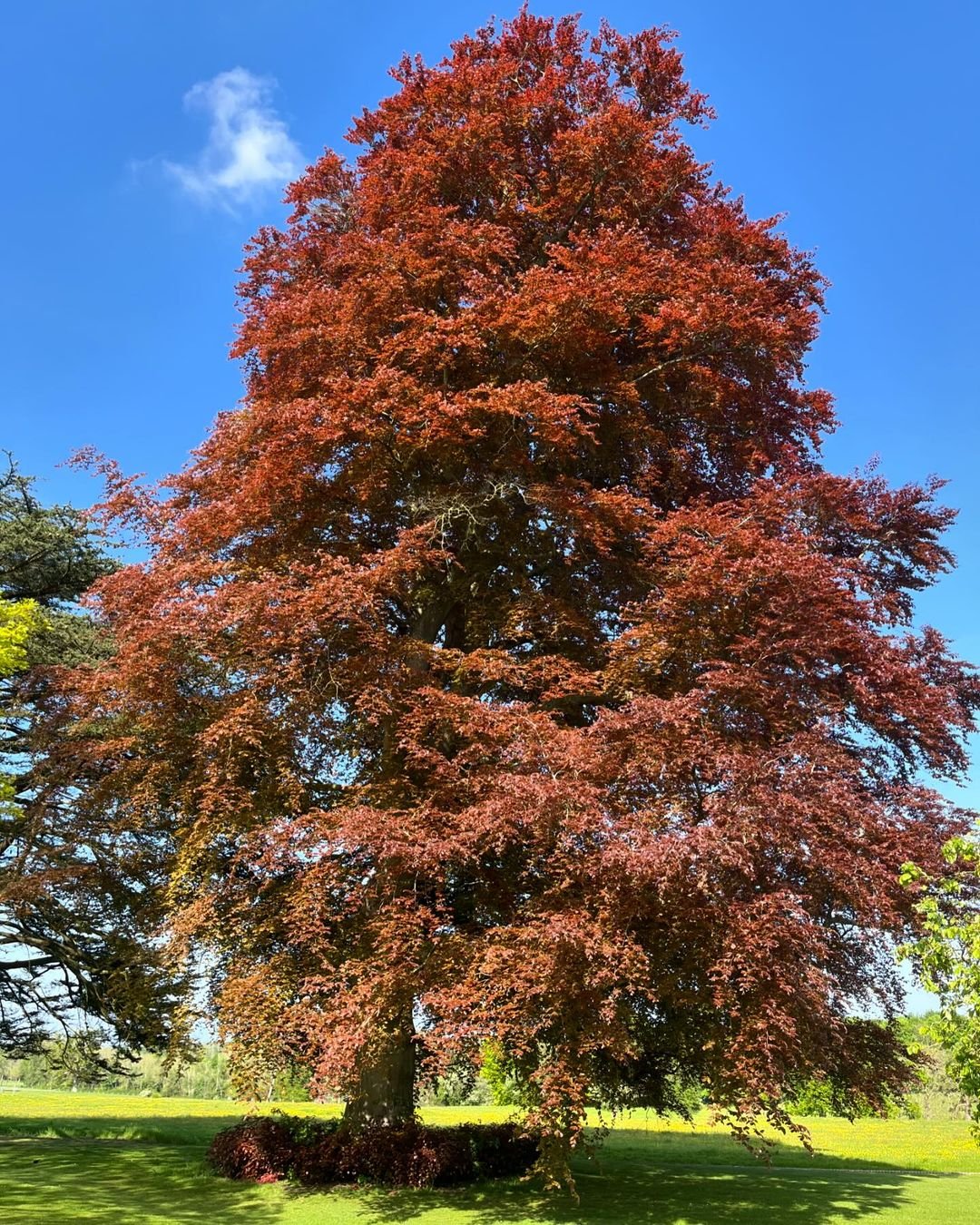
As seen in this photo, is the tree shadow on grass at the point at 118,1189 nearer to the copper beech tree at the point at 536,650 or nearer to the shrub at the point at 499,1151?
the copper beech tree at the point at 536,650

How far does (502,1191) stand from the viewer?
11.2 metres

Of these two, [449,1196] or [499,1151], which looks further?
[499,1151]

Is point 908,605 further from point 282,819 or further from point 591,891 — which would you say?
point 282,819

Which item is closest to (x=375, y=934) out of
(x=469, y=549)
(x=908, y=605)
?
(x=469, y=549)

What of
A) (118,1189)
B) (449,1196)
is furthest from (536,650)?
(118,1189)

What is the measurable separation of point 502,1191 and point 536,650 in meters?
7.01

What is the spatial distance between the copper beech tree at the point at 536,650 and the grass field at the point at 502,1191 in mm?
1244

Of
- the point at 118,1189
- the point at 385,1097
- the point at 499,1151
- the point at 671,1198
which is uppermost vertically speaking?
the point at 385,1097

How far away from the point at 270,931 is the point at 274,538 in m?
5.46

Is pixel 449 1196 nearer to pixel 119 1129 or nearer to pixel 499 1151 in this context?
pixel 499 1151

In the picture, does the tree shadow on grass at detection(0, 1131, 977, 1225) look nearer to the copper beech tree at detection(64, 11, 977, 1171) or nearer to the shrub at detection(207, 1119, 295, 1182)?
the shrub at detection(207, 1119, 295, 1182)

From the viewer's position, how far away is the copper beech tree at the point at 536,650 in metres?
8.85

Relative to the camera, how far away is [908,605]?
13609 millimetres

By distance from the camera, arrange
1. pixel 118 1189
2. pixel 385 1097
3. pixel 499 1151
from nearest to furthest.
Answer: pixel 118 1189 < pixel 385 1097 < pixel 499 1151
